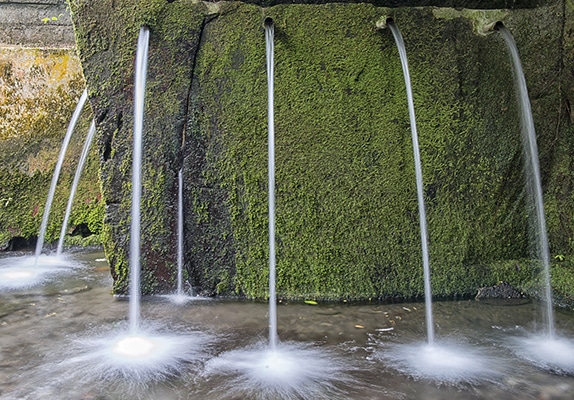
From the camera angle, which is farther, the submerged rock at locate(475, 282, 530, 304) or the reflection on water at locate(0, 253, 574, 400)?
the submerged rock at locate(475, 282, 530, 304)

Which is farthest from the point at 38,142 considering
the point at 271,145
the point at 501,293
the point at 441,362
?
the point at 501,293

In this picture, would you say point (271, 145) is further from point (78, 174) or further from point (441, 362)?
point (78, 174)

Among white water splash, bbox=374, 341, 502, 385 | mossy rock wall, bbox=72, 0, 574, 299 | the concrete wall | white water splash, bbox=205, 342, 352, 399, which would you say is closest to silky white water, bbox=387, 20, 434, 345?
mossy rock wall, bbox=72, 0, 574, 299

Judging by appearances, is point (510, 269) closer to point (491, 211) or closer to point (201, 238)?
point (491, 211)

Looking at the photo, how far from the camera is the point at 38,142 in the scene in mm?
5367

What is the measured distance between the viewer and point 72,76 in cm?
548

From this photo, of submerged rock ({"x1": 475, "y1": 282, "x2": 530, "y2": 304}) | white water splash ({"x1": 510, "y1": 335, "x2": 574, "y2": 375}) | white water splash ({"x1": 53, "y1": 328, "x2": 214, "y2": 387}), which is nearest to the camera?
white water splash ({"x1": 53, "y1": 328, "x2": 214, "y2": 387})

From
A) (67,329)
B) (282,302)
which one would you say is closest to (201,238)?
(282,302)

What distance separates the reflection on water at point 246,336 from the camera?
7.30ft

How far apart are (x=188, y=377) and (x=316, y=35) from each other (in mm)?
2499

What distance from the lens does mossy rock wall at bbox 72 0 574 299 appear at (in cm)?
352

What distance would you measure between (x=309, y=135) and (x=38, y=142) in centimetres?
350

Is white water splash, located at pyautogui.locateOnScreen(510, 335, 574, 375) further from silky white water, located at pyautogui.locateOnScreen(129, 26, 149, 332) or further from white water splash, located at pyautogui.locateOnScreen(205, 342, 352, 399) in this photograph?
silky white water, located at pyautogui.locateOnScreen(129, 26, 149, 332)

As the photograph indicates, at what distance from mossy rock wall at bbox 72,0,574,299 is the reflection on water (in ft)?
0.93
